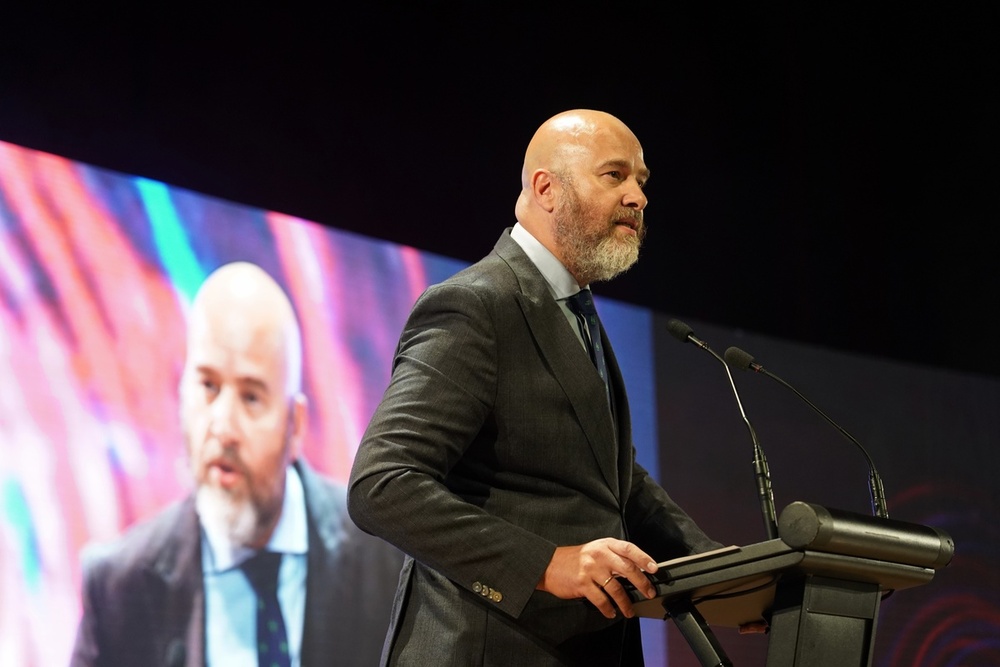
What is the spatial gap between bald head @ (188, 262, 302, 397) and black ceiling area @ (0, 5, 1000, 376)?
0.44 meters

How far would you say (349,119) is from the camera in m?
3.99

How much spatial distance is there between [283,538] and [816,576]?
211 centimetres

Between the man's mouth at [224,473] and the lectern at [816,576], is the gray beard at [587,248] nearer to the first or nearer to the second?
the lectern at [816,576]

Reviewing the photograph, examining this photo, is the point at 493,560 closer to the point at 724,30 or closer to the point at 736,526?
the point at 736,526

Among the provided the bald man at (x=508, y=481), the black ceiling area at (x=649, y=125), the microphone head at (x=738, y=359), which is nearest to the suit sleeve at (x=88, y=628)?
the black ceiling area at (x=649, y=125)

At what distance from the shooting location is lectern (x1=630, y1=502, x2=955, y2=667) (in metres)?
1.36

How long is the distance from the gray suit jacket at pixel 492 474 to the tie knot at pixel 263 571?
144 cm

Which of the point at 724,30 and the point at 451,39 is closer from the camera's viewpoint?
the point at 451,39

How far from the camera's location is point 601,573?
1.49 meters

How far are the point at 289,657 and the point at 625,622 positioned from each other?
1602 millimetres

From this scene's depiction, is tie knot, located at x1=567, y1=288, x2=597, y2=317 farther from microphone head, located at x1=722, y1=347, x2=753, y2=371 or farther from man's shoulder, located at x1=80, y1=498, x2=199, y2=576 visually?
man's shoulder, located at x1=80, y1=498, x2=199, y2=576

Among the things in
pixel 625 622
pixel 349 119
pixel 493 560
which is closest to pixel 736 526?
pixel 349 119

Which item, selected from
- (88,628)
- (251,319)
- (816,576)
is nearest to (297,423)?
(251,319)

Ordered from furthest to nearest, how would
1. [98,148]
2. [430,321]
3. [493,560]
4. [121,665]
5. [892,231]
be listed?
[892,231]
[98,148]
[121,665]
[430,321]
[493,560]
